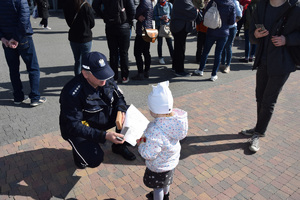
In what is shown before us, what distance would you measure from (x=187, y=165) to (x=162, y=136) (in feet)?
4.01

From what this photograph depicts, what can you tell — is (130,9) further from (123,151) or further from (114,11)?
(123,151)

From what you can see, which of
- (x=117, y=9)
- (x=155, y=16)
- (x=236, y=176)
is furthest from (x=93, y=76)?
(x=155, y=16)

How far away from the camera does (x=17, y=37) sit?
420 centimetres

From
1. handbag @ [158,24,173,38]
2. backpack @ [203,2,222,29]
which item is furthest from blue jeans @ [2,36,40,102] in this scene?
backpack @ [203,2,222,29]

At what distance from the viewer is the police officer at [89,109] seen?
8.85ft

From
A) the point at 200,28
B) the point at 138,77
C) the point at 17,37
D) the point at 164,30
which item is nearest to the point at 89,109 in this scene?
the point at 17,37

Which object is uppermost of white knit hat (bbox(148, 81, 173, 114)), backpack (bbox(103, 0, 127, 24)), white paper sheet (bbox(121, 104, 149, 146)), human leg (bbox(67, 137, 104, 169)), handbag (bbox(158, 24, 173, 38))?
backpack (bbox(103, 0, 127, 24))

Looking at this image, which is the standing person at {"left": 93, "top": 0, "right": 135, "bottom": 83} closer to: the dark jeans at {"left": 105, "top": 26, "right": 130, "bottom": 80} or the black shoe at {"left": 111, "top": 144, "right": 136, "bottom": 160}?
the dark jeans at {"left": 105, "top": 26, "right": 130, "bottom": 80}

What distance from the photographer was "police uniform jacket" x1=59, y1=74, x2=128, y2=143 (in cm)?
273

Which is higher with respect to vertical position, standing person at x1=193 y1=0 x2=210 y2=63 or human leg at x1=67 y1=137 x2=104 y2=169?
standing person at x1=193 y1=0 x2=210 y2=63

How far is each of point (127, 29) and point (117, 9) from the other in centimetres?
45

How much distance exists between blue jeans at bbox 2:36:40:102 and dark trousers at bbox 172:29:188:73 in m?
3.21

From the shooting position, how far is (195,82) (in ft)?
20.4

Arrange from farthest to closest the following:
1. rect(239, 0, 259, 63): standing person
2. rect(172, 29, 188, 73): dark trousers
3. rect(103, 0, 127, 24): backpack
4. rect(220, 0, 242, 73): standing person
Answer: rect(239, 0, 259, 63): standing person
rect(220, 0, 242, 73): standing person
rect(172, 29, 188, 73): dark trousers
rect(103, 0, 127, 24): backpack
